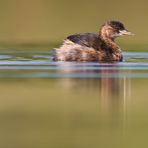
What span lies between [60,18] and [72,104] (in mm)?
18675

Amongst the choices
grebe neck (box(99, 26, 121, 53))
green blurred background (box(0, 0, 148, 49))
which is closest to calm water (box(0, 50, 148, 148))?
grebe neck (box(99, 26, 121, 53))

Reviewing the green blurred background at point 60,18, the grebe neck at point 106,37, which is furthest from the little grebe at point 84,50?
the green blurred background at point 60,18

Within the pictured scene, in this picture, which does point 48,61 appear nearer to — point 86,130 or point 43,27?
point 86,130

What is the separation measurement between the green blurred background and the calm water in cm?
667

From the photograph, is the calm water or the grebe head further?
the grebe head

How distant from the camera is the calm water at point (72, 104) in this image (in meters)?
12.5

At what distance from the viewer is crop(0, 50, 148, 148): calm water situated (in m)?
12.5

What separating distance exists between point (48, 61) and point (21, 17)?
13.4m

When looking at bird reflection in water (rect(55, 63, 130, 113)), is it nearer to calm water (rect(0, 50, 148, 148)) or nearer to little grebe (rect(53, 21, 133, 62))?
calm water (rect(0, 50, 148, 148))

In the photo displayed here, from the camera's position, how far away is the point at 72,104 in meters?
14.8

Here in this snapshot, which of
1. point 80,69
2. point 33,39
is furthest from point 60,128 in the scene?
point 33,39

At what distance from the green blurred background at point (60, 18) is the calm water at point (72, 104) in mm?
6675

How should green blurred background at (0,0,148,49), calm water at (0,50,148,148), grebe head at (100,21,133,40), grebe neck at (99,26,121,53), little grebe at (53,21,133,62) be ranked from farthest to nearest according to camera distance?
green blurred background at (0,0,148,49) → grebe head at (100,21,133,40) → grebe neck at (99,26,121,53) → little grebe at (53,21,133,62) → calm water at (0,50,148,148)

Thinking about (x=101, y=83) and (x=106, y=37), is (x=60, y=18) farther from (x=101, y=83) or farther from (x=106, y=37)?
(x=101, y=83)
